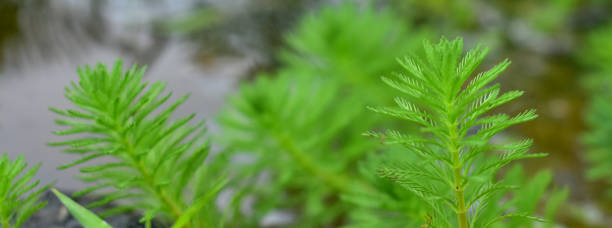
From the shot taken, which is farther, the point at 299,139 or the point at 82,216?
the point at 299,139

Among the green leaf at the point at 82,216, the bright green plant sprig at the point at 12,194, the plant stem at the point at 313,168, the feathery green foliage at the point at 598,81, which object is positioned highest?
the feathery green foliage at the point at 598,81

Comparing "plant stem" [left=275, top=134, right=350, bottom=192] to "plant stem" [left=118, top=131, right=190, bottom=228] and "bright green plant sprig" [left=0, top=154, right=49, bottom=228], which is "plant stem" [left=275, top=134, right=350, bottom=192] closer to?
"plant stem" [left=118, top=131, right=190, bottom=228]

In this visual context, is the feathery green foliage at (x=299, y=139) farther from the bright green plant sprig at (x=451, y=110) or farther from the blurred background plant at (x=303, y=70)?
the bright green plant sprig at (x=451, y=110)

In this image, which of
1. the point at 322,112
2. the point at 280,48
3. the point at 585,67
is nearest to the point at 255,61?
the point at 280,48

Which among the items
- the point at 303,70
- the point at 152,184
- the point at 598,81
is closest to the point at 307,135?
the point at 303,70

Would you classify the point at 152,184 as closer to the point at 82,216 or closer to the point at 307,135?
the point at 82,216

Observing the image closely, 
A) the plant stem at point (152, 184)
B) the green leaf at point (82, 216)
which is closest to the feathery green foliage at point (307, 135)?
the plant stem at point (152, 184)

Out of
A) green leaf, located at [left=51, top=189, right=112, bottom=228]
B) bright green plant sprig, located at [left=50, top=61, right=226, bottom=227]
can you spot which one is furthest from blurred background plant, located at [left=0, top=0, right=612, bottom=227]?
green leaf, located at [left=51, top=189, right=112, bottom=228]

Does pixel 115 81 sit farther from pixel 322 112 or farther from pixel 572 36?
pixel 572 36
